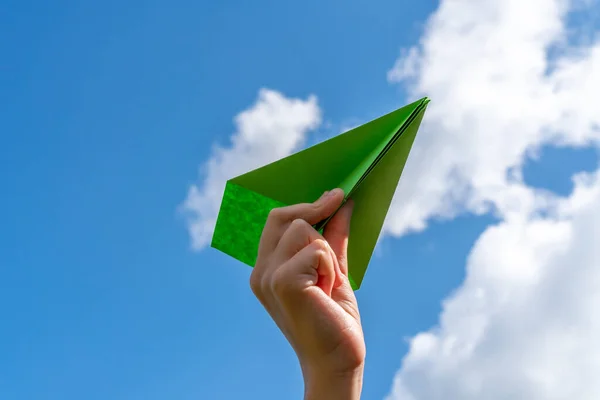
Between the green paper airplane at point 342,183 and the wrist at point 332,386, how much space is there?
1.49 m

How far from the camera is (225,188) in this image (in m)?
4.86

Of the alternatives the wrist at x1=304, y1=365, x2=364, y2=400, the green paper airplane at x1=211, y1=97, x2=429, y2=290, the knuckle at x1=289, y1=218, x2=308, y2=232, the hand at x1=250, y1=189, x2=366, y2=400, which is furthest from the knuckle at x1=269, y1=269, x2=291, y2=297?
the green paper airplane at x1=211, y1=97, x2=429, y2=290

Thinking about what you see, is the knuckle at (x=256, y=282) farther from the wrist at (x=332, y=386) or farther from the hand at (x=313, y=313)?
the wrist at (x=332, y=386)

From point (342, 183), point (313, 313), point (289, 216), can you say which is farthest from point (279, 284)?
point (342, 183)

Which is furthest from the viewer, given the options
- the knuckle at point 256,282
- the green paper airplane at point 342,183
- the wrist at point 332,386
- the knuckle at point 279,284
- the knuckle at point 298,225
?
the green paper airplane at point 342,183

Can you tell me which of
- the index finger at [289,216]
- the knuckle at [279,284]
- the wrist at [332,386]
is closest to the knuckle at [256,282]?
the index finger at [289,216]

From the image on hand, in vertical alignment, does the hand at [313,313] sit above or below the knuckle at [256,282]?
below

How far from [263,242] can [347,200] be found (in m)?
0.93

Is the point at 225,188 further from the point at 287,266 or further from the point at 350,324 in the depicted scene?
the point at 350,324

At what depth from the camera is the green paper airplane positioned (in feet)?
14.9

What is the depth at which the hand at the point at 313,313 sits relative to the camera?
11.3ft

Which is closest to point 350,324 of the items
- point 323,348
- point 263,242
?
point 323,348

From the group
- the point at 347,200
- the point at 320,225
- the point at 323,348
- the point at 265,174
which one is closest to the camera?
the point at 323,348

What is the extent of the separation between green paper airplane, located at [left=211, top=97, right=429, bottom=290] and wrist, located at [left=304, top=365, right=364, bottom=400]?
4.89 feet
